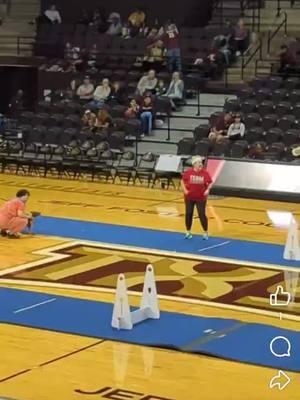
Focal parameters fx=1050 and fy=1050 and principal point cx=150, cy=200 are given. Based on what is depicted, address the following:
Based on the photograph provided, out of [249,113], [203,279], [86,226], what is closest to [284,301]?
[203,279]

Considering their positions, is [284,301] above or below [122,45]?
below

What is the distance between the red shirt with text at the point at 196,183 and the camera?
18.7 meters

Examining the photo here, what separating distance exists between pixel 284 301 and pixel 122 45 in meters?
19.5

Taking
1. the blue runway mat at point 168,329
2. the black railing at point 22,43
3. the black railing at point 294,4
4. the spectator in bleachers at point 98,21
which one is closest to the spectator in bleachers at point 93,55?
the spectator in bleachers at point 98,21

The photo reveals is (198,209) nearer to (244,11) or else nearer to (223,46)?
(223,46)

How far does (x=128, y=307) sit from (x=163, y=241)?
20.3 ft

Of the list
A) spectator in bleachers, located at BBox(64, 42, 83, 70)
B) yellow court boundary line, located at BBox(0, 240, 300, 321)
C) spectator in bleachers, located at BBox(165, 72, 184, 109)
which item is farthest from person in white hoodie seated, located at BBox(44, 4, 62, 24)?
yellow court boundary line, located at BBox(0, 240, 300, 321)

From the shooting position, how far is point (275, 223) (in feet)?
70.8

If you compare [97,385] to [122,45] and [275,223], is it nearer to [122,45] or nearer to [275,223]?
[275,223]

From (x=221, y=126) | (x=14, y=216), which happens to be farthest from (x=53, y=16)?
(x=14, y=216)

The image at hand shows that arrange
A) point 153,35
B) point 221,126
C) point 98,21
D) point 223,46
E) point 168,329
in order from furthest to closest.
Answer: point 98,21
point 153,35
point 223,46
point 221,126
point 168,329

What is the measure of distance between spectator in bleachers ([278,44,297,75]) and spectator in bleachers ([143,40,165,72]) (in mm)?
3814

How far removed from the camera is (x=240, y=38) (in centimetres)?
3134

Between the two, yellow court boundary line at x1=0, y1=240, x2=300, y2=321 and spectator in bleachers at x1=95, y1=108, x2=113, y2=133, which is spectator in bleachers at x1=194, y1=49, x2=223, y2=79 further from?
yellow court boundary line at x1=0, y1=240, x2=300, y2=321
